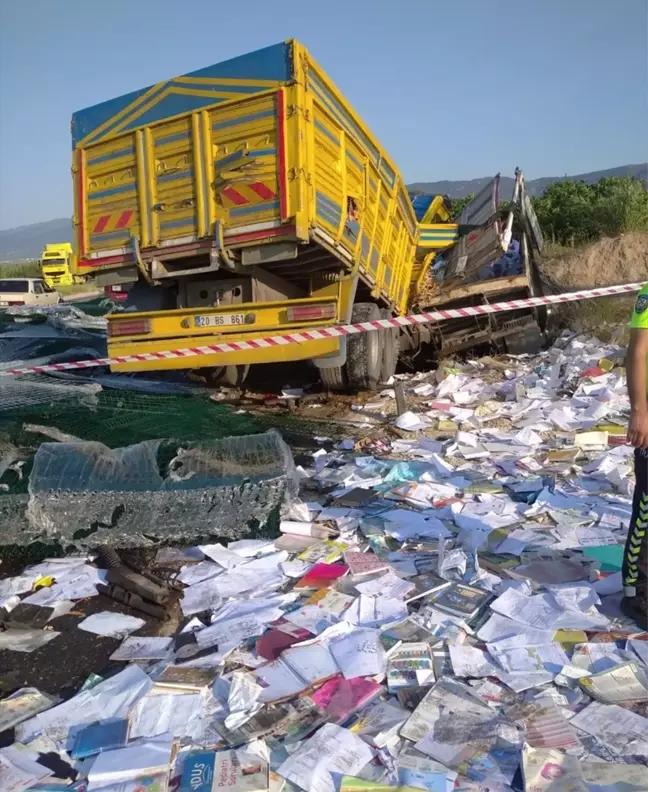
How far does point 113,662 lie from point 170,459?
141 cm

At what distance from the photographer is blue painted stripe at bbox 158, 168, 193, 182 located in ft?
16.8

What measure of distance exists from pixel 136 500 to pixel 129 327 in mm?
2756

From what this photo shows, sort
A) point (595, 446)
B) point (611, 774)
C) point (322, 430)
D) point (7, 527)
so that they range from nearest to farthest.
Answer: point (611, 774) → point (7, 527) → point (595, 446) → point (322, 430)

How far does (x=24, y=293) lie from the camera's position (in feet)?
66.3

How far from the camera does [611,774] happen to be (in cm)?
188

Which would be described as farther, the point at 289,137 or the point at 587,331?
the point at 587,331

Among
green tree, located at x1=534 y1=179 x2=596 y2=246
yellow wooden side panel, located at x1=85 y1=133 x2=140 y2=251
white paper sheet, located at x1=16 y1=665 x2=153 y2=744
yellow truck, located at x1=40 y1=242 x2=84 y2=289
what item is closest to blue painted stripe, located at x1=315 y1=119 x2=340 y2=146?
Answer: yellow wooden side panel, located at x1=85 y1=133 x2=140 y2=251

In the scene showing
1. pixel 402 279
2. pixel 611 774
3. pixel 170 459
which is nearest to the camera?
pixel 611 774

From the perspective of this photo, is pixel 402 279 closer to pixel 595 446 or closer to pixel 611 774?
pixel 595 446

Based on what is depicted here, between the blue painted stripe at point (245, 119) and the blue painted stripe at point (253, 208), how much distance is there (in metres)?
0.59

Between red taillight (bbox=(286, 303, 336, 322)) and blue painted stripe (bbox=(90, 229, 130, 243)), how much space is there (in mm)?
1513

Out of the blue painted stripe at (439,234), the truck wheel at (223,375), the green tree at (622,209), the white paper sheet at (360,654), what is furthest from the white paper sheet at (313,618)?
the green tree at (622,209)

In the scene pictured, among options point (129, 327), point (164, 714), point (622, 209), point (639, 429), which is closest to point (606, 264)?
point (622, 209)

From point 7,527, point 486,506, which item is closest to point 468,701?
point 486,506
